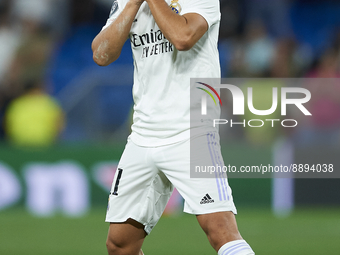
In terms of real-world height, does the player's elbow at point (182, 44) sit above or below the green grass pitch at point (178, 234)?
above

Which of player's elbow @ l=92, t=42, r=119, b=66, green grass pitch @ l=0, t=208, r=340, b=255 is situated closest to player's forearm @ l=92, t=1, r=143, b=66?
player's elbow @ l=92, t=42, r=119, b=66

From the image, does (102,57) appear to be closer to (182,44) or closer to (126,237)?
(182,44)

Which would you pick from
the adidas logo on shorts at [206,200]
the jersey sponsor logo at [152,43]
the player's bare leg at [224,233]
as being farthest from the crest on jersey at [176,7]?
the player's bare leg at [224,233]

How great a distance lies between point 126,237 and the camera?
3490 mm

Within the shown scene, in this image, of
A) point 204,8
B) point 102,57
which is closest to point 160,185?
point 102,57

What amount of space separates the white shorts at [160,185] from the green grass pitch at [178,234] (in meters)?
2.15

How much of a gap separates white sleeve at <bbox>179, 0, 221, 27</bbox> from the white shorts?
682mm

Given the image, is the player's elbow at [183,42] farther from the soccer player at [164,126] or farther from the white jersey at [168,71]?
the white jersey at [168,71]

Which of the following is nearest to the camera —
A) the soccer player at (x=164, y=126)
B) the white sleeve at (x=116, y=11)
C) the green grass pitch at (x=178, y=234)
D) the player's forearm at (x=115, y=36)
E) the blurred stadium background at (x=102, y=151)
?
the soccer player at (x=164, y=126)

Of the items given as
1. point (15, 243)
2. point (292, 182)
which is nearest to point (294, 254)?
point (292, 182)

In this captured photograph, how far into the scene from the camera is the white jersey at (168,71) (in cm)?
328

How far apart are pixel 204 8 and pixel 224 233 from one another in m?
1.28

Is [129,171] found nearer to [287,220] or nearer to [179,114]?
[179,114]

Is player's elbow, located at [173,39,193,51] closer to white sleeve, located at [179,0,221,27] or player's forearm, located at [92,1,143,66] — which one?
white sleeve, located at [179,0,221,27]
